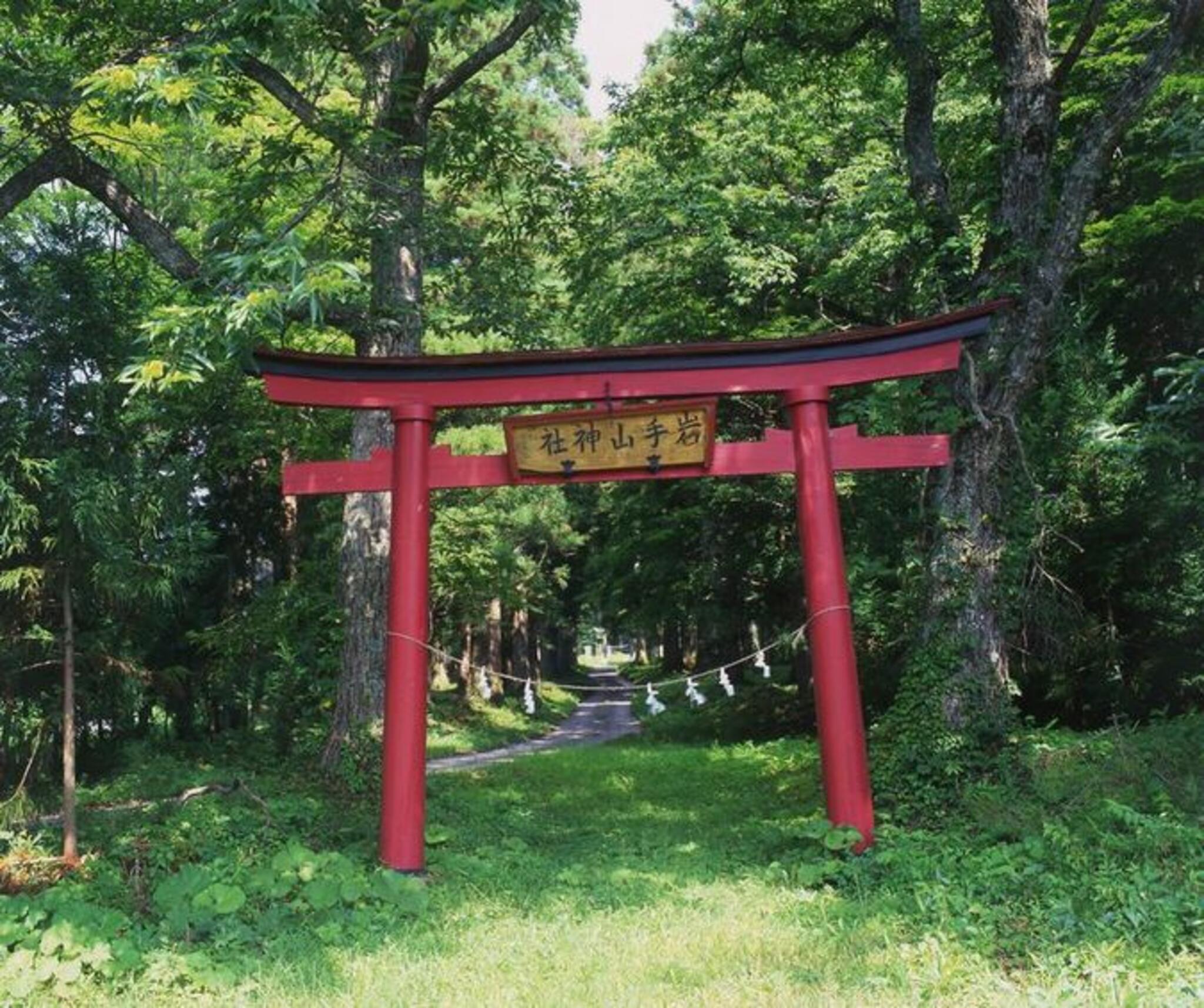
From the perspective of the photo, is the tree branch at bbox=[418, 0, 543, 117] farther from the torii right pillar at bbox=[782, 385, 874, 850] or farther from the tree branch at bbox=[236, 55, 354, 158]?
the torii right pillar at bbox=[782, 385, 874, 850]

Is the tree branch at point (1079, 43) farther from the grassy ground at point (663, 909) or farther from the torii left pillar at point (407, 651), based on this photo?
the torii left pillar at point (407, 651)

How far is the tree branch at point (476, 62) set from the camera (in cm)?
1081

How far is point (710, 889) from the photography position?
21.6ft

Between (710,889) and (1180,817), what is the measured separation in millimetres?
3129

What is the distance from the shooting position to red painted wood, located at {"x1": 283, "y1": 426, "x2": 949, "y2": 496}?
802 cm

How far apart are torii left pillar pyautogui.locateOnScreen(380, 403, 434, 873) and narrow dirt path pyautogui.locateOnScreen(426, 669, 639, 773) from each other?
8.01 metres

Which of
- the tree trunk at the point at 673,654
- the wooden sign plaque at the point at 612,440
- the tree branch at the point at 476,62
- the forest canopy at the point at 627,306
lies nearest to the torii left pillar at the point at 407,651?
the wooden sign plaque at the point at 612,440

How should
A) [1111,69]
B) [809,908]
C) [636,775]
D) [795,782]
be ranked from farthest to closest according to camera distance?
[636,775]
[1111,69]
[795,782]
[809,908]

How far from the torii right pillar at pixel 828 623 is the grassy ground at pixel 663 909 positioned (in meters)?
0.41

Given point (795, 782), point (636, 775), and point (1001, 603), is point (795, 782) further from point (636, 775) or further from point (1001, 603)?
point (1001, 603)

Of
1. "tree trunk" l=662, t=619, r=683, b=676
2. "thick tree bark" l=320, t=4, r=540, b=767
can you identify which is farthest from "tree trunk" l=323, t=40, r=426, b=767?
"tree trunk" l=662, t=619, r=683, b=676

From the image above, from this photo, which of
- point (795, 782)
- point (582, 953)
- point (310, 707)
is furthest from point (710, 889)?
point (310, 707)

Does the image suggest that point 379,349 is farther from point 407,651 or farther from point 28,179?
point 407,651

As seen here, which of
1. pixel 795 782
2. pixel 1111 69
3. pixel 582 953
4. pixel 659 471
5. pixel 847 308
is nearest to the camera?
pixel 582 953
